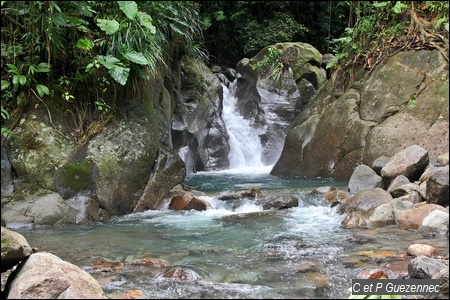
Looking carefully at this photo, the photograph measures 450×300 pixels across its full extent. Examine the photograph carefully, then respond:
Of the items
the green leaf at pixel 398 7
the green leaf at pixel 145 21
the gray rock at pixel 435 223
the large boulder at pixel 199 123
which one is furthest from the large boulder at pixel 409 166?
the large boulder at pixel 199 123

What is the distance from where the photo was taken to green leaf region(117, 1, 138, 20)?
678 centimetres

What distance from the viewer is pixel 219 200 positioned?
753 centimetres

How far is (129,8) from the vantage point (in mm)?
6820

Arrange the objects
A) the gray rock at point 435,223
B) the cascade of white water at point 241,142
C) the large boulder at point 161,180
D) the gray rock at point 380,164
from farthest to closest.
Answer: the cascade of white water at point 241,142 < the gray rock at point 380,164 < the large boulder at point 161,180 < the gray rock at point 435,223

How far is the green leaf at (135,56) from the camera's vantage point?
6906 millimetres

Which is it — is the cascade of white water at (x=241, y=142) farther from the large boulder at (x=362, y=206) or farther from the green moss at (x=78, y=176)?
the green moss at (x=78, y=176)

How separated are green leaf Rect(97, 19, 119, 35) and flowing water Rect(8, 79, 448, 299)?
2768mm

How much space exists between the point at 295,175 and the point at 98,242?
6.17 metres

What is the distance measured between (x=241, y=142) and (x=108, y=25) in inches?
287

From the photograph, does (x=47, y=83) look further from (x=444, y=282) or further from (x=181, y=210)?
(x=444, y=282)

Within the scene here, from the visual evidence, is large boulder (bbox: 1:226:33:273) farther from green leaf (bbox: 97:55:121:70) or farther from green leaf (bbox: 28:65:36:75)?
green leaf (bbox: 97:55:121:70)

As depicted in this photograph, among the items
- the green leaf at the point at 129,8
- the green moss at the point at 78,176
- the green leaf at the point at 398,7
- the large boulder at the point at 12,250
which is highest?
the green leaf at the point at 398,7

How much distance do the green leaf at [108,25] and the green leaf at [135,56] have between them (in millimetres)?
327

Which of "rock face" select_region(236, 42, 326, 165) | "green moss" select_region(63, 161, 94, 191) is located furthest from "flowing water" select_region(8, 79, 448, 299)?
"rock face" select_region(236, 42, 326, 165)
